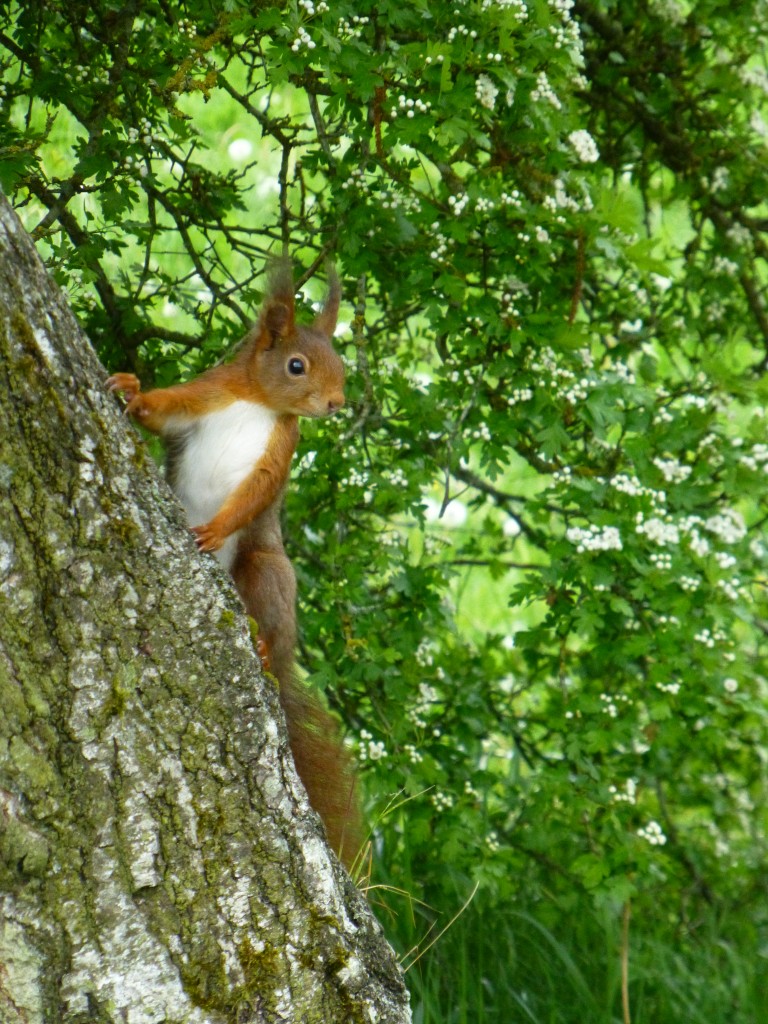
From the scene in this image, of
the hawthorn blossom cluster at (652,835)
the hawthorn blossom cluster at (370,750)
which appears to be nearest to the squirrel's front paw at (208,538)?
the hawthorn blossom cluster at (370,750)

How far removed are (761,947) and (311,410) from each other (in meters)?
2.40

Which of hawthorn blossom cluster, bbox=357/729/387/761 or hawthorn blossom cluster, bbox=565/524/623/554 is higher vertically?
hawthorn blossom cluster, bbox=565/524/623/554

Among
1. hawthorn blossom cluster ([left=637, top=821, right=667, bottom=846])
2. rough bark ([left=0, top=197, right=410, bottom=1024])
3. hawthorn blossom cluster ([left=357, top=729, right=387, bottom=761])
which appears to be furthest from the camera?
hawthorn blossom cluster ([left=637, top=821, right=667, bottom=846])

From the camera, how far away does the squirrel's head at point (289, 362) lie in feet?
8.46

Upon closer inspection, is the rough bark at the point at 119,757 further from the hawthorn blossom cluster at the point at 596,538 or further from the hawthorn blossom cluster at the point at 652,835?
the hawthorn blossom cluster at the point at 652,835

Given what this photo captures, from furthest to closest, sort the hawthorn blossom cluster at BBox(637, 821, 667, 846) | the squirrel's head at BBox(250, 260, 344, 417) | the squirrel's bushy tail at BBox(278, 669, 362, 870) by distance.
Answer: the hawthorn blossom cluster at BBox(637, 821, 667, 846) < the squirrel's head at BBox(250, 260, 344, 417) < the squirrel's bushy tail at BBox(278, 669, 362, 870)

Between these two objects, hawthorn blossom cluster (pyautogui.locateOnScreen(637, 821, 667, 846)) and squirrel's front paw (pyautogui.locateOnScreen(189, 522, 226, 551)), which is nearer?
squirrel's front paw (pyautogui.locateOnScreen(189, 522, 226, 551))

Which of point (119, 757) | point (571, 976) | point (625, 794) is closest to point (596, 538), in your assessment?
point (625, 794)

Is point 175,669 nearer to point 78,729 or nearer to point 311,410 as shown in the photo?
point 78,729

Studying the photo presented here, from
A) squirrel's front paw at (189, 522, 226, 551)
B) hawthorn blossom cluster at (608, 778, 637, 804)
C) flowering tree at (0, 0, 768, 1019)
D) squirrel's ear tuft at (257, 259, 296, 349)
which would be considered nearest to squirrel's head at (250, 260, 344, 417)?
squirrel's ear tuft at (257, 259, 296, 349)

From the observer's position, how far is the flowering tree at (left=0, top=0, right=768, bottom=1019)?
2.51 meters

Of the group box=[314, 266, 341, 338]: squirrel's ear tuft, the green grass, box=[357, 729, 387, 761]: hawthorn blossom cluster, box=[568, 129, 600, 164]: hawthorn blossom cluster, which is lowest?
the green grass

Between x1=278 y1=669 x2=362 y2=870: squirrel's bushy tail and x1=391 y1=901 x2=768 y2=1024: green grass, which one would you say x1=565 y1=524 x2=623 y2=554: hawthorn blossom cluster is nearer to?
x1=278 y1=669 x2=362 y2=870: squirrel's bushy tail

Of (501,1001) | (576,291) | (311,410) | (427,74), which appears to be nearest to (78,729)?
(311,410)
